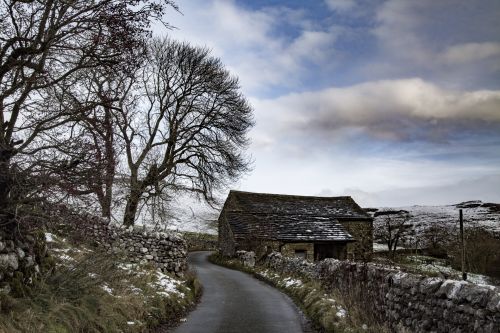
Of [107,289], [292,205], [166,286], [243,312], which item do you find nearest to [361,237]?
[292,205]

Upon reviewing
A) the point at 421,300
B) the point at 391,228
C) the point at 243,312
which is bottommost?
the point at 243,312

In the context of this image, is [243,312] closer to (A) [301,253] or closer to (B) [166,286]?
(B) [166,286]

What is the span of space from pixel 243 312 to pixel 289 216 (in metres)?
26.8

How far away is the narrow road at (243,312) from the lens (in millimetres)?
11391

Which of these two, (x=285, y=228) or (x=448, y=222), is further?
(x=448, y=222)

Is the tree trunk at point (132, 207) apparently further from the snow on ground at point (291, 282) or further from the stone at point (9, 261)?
the stone at point (9, 261)

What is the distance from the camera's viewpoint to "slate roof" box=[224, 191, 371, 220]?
41.7 m

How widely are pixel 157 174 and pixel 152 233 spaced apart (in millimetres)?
8933

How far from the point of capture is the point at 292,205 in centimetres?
4422

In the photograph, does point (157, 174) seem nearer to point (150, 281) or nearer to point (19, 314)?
point (150, 281)

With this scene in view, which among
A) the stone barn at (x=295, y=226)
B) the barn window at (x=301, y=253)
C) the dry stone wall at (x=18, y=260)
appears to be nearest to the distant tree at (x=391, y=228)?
the stone barn at (x=295, y=226)

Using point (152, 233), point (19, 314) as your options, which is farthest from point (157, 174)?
point (19, 314)

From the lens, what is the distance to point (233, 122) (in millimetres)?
30641

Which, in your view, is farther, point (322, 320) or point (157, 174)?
point (157, 174)
